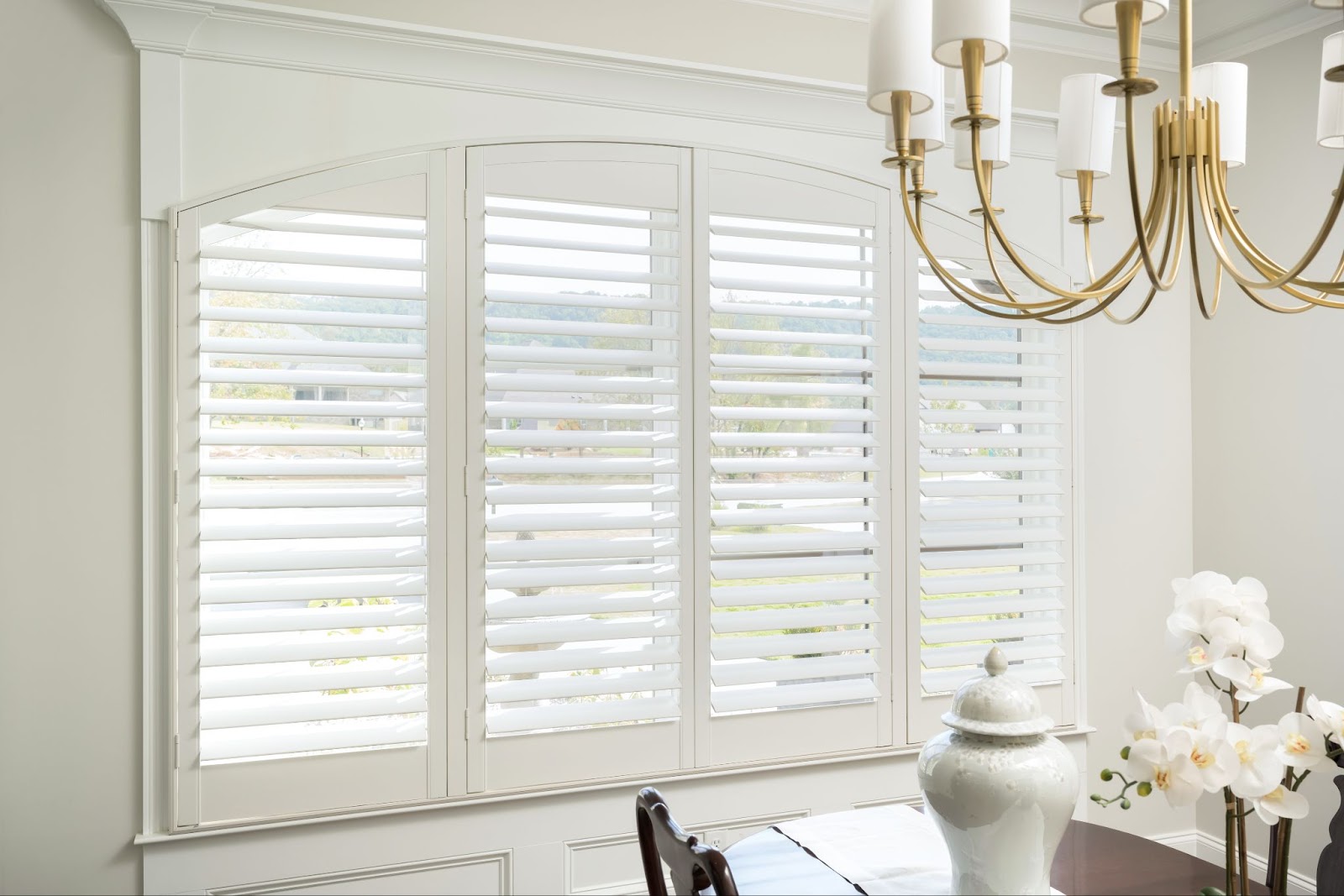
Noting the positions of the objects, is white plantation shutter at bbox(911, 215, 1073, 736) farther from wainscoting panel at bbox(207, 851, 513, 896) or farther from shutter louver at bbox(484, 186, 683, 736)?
wainscoting panel at bbox(207, 851, 513, 896)

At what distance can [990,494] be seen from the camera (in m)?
2.76

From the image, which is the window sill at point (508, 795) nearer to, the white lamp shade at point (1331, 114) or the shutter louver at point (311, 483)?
the shutter louver at point (311, 483)

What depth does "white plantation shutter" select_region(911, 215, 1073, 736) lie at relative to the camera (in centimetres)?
272

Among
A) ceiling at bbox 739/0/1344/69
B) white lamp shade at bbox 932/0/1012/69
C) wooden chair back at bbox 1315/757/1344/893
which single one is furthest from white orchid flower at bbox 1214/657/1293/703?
ceiling at bbox 739/0/1344/69

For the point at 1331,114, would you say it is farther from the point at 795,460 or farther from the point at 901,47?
the point at 795,460

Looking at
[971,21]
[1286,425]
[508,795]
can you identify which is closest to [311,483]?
[508,795]

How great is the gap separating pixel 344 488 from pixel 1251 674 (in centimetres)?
191

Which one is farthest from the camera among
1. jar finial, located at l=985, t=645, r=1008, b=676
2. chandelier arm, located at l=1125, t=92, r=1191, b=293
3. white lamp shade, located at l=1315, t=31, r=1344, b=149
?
white lamp shade, located at l=1315, t=31, r=1344, b=149

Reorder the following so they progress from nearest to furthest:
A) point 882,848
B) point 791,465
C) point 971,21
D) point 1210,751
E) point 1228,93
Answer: point 1210,751
point 971,21
point 1228,93
point 882,848
point 791,465

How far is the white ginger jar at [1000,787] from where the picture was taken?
120 cm

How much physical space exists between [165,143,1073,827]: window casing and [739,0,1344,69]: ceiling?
751 millimetres

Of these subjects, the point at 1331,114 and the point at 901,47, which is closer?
the point at 901,47

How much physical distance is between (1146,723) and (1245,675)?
0.36 feet

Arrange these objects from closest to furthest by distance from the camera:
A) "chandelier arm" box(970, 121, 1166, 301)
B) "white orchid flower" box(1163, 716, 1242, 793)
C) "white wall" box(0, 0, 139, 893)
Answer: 1. "white orchid flower" box(1163, 716, 1242, 793)
2. "chandelier arm" box(970, 121, 1166, 301)
3. "white wall" box(0, 0, 139, 893)
